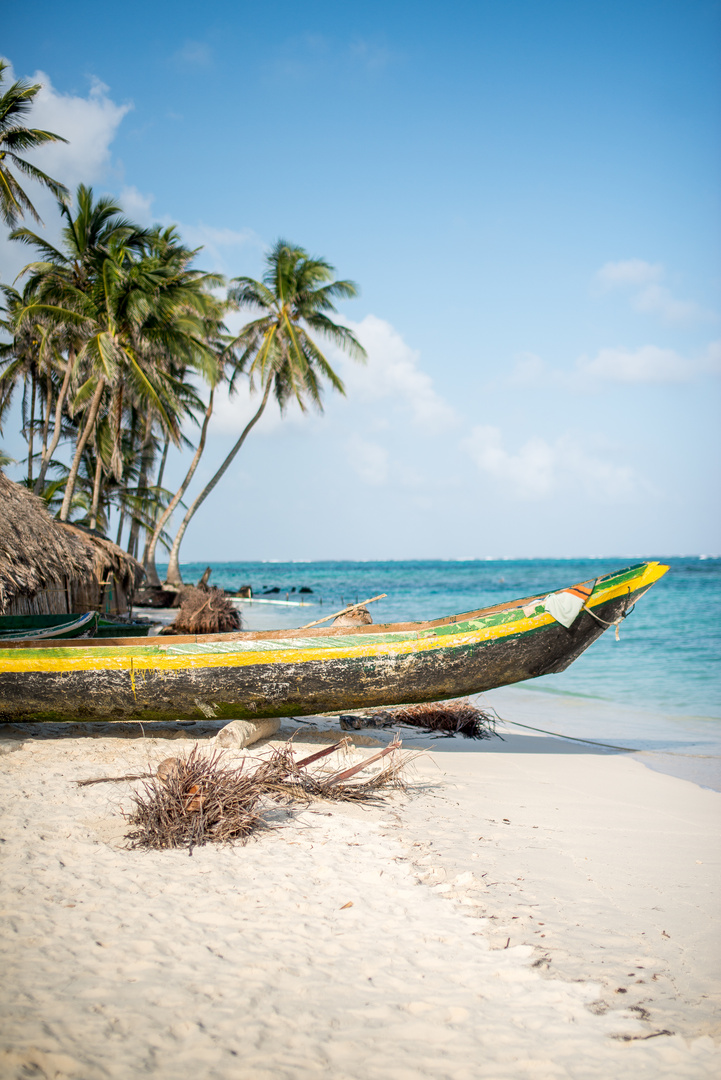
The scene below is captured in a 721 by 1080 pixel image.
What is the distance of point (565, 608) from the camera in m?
5.48

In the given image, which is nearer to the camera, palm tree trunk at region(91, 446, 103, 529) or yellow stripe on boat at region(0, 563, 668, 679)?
yellow stripe on boat at region(0, 563, 668, 679)

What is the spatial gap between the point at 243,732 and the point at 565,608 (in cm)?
288

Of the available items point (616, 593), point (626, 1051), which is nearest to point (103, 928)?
point (626, 1051)

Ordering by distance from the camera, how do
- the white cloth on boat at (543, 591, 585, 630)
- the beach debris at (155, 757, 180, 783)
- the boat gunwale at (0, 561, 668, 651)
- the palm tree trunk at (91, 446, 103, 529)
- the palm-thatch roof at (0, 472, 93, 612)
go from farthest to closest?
1. the palm tree trunk at (91, 446, 103, 529)
2. the palm-thatch roof at (0, 472, 93, 612)
3. the boat gunwale at (0, 561, 668, 651)
4. the white cloth on boat at (543, 591, 585, 630)
5. the beach debris at (155, 757, 180, 783)

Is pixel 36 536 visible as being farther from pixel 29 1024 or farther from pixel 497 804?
pixel 29 1024

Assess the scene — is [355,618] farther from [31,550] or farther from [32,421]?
[32,421]

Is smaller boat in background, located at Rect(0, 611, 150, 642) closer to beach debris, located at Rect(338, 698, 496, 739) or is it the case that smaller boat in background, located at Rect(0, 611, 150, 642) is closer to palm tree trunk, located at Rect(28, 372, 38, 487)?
beach debris, located at Rect(338, 698, 496, 739)

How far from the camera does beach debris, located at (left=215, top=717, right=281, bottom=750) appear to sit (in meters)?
5.31

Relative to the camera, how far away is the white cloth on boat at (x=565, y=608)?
5.48 meters

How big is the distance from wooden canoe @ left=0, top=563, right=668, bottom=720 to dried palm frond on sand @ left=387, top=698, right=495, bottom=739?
1652 mm

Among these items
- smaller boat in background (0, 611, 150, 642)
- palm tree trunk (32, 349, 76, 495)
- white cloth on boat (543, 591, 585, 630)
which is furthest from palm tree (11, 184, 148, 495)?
white cloth on boat (543, 591, 585, 630)

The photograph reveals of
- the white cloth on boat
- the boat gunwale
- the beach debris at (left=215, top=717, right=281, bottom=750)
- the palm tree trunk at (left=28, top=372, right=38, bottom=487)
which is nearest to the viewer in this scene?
the beach debris at (left=215, top=717, right=281, bottom=750)

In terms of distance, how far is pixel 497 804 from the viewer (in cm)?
472

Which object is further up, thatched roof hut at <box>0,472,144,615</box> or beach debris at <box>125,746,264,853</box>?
thatched roof hut at <box>0,472,144,615</box>
